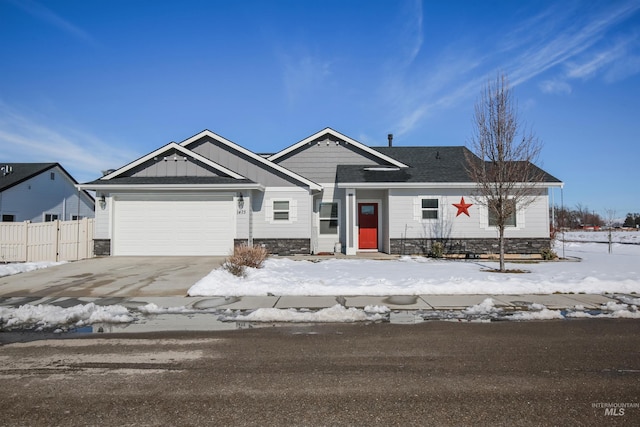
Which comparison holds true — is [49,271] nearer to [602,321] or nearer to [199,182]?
[199,182]

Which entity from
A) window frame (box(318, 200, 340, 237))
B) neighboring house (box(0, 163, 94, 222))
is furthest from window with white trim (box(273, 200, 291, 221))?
neighboring house (box(0, 163, 94, 222))

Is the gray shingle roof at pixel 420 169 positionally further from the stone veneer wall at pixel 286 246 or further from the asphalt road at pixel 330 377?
the asphalt road at pixel 330 377

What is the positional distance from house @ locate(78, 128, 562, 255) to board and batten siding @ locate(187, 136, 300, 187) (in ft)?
0.15

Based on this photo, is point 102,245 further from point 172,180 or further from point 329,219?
point 329,219

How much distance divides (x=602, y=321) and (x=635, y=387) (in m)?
3.19

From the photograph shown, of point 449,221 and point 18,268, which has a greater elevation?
point 449,221

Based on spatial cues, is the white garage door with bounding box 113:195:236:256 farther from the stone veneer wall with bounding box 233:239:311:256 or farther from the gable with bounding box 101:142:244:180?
the stone veneer wall with bounding box 233:239:311:256

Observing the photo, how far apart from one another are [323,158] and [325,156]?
0.47 ft

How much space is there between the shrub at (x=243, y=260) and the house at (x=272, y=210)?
4.65m

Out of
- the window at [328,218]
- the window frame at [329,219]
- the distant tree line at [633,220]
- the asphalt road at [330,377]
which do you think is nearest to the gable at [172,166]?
the window frame at [329,219]

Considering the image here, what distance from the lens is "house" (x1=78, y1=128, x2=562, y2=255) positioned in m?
15.8

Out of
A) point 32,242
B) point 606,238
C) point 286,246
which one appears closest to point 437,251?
Result: point 286,246

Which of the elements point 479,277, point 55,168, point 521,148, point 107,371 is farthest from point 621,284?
point 55,168

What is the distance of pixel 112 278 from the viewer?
35.2 ft
